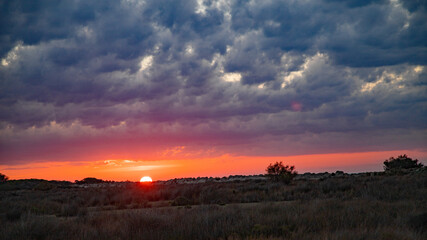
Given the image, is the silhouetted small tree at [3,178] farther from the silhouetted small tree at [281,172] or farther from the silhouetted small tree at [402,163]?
the silhouetted small tree at [402,163]

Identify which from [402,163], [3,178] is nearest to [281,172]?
[402,163]

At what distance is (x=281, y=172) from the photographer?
37031 millimetres

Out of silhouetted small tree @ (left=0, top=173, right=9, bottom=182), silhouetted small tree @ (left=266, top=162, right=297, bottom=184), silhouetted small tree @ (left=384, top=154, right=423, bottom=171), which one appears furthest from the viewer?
silhouetted small tree @ (left=0, top=173, right=9, bottom=182)

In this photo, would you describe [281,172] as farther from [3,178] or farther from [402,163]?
[3,178]

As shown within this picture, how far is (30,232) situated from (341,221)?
9.89 metres

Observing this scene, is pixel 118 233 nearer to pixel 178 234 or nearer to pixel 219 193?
pixel 178 234

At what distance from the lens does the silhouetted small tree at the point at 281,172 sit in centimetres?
3447

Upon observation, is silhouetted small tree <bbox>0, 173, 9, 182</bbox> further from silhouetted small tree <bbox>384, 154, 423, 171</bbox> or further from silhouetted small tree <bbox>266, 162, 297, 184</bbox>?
silhouetted small tree <bbox>384, 154, 423, 171</bbox>

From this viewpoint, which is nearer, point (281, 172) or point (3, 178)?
Result: point (281, 172)

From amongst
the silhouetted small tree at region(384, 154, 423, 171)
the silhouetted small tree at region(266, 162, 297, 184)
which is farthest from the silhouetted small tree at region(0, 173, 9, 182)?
the silhouetted small tree at region(384, 154, 423, 171)

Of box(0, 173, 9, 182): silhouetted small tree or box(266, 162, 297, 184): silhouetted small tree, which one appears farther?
box(0, 173, 9, 182): silhouetted small tree

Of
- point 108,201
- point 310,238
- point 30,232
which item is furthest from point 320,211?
point 108,201

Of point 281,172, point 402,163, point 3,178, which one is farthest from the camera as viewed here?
point 3,178

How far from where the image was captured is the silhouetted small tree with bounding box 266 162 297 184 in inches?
1357
